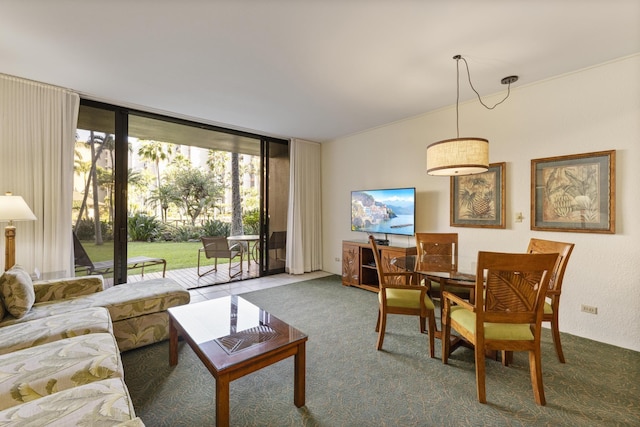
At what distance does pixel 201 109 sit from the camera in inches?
143

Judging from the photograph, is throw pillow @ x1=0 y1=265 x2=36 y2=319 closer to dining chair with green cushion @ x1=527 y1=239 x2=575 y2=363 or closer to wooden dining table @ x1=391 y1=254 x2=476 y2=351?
wooden dining table @ x1=391 y1=254 x2=476 y2=351

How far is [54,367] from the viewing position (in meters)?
1.33

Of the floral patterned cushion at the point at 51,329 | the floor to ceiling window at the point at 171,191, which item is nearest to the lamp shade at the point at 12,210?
the floor to ceiling window at the point at 171,191

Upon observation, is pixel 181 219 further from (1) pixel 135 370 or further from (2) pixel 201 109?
(1) pixel 135 370

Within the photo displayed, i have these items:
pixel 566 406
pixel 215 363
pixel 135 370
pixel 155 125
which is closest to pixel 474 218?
pixel 566 406

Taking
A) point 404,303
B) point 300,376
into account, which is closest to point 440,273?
point 404,303

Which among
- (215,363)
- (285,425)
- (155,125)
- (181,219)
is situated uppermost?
(155,125)

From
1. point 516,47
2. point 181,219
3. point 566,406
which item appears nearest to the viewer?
point 566,406

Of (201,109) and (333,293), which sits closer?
(201,109)

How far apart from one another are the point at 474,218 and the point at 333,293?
7.01ft

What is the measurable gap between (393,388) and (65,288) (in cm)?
288

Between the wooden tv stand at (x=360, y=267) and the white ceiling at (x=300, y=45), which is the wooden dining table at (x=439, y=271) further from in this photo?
the white ceiling at (x=300, y=45)

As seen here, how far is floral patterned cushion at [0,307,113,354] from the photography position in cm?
161

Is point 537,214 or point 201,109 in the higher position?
point 201,109
